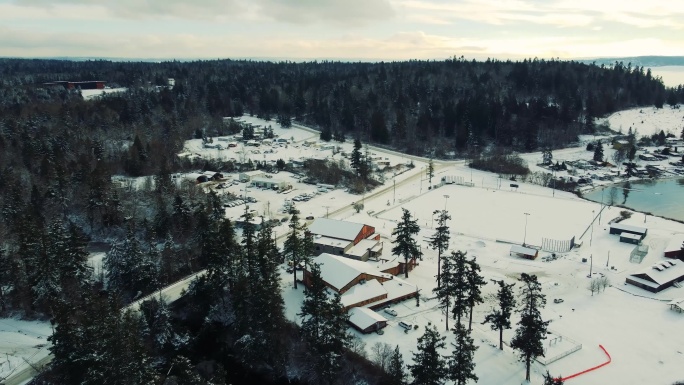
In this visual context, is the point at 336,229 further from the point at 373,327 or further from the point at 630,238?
the point at 630,238

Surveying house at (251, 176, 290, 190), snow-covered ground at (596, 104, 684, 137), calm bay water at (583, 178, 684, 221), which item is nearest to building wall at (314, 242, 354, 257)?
house at (251, 176, 290, 190)

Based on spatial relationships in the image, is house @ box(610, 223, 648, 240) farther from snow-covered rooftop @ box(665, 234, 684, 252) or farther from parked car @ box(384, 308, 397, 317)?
parked car @ box(384, 308, 397, 317)

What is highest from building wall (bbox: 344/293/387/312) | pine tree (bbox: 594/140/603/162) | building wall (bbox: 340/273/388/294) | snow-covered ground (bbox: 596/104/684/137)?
snow-covered ground (bbox: 596/104/684/137)

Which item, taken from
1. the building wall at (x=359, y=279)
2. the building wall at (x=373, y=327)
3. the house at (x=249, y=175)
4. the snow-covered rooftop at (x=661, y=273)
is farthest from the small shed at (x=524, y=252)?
the house at (x=249, y=175)

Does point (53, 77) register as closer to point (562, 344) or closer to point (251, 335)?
point (251, 335)

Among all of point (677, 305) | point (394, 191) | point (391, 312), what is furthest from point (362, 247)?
point (677, 305)
